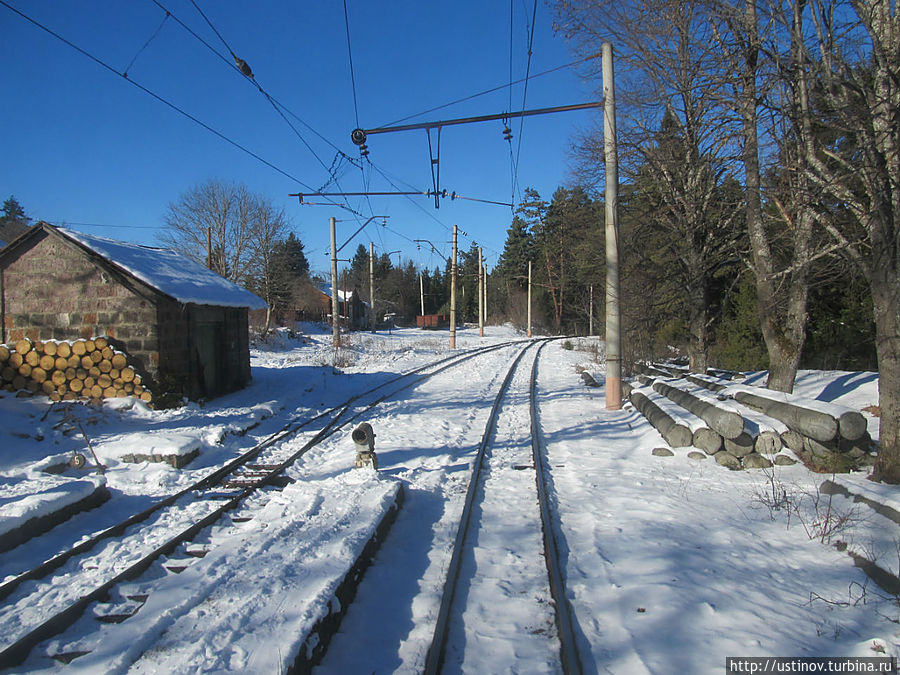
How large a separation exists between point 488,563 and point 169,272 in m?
11.8

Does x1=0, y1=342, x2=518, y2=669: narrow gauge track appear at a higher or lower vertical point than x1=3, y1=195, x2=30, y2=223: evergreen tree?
lower

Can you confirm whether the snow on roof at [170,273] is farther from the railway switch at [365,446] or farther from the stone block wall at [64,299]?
the railway switch at [365,446]

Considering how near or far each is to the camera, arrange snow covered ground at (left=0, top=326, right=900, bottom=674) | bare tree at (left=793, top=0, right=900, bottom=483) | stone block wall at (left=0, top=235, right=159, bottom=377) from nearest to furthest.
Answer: snow covered ground at (left=0, top=326, right=900, bottom=674) → bare tree at (left=793, top=0, right=900, bottom=483) → stone block wall at (left=0, top=235, right=159, bottom=377)

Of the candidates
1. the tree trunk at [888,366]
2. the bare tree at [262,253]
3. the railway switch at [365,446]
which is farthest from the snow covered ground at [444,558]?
the bare tree at [262,253]

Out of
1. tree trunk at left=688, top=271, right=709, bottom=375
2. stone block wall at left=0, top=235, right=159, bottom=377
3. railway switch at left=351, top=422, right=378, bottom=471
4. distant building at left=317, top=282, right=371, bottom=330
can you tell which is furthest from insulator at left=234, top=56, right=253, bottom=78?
distant building at left=317, top=282, right=371, bottom=330

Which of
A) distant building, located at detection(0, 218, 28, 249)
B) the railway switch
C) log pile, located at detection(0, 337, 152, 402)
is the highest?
distant building, located at detection(0, 218, 28, 249)

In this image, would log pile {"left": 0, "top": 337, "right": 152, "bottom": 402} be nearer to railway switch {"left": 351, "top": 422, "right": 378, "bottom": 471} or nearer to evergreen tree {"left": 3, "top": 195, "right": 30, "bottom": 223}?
railway switch {"left": 351, "top": 422, "right": 378, "bottom": 471}

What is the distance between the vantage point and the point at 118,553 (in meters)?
5.20

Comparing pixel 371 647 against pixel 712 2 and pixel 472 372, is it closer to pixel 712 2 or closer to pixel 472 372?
pixel 712 2

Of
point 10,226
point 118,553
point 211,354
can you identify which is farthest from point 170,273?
point 10,226

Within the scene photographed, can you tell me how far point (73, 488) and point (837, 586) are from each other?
7678mm

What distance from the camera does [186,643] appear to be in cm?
342

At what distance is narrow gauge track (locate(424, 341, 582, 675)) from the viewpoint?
3.66 metres

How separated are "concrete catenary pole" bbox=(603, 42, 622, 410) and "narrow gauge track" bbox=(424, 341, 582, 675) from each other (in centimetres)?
420
